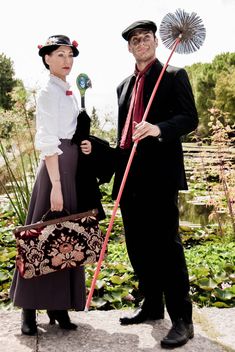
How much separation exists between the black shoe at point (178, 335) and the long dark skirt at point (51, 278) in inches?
20.6

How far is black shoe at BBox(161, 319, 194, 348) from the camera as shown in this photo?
108 inches

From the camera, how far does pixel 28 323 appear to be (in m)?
2.91

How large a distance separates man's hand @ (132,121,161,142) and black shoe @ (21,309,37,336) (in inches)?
45.8

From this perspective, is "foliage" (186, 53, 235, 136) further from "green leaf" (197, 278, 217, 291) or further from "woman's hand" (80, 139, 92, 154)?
"woman's hand" (80, 139, 92, 154)

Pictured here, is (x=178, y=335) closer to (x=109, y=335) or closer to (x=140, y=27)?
(x=109, y=335)

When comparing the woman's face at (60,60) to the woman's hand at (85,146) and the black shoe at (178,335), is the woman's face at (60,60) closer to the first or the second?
the woman's hand at (85,146)

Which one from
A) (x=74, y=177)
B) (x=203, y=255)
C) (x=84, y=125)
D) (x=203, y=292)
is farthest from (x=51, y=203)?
(x=203, y=255)

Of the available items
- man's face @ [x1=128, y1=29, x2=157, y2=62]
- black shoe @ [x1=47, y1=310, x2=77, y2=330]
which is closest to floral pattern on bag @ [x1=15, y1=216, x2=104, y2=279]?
black shoe @ [x1=47, y1=310, x2=77, y2=330]

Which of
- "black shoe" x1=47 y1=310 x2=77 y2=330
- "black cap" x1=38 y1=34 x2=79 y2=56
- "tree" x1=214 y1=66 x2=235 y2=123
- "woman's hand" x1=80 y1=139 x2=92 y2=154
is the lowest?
"black shoe" x1=47 y1=310 x2=77 y2=330

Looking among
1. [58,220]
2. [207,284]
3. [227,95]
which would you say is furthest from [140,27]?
[227,95]

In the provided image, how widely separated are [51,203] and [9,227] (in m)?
3.35

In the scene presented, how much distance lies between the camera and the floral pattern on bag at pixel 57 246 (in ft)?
8.89

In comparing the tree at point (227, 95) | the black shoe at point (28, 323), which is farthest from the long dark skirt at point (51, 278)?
the tree at point (227, 95)

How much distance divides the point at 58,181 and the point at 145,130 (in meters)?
0.54
